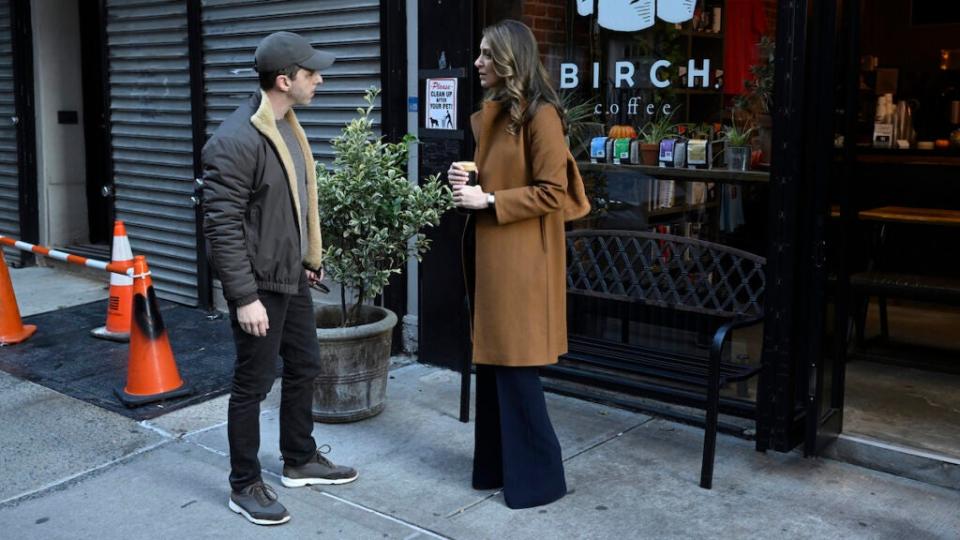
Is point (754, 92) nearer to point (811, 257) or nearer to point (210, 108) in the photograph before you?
point (811, 257)

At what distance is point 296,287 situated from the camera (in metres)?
4.17

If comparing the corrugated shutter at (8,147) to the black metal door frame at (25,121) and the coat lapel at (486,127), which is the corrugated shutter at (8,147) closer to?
the black metal door frame at (25,121)

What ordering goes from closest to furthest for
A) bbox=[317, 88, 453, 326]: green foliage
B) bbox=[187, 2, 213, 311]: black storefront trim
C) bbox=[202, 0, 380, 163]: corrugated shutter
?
bbox=[317, 88, 453, 326]: green foliage < bbox=[202, 0, 380, 163]: corrugated shutter < bbox=[187, 2, 213, 311]: black storefront trim

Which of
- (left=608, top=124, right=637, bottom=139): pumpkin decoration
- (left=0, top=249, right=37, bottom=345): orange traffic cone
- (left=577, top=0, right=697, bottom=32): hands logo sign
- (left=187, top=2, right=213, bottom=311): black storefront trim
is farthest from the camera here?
(left=187, top=2, right=213, bottom=311): black storefront trim

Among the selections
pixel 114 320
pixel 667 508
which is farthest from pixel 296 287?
pixel 114 320

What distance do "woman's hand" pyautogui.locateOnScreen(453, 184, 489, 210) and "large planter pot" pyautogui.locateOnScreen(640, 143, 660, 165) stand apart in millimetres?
1855

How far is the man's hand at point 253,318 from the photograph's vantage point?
397 cm

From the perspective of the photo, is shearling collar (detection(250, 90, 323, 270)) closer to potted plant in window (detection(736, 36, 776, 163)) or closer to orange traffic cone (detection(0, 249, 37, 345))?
potted plant in window (detection(736, 36, 776, 163))

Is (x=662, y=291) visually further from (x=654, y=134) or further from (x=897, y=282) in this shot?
(x=897, y=282)

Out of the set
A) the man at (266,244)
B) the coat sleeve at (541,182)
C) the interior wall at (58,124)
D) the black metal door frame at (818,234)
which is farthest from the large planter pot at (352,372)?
the interior wall at (58,124)

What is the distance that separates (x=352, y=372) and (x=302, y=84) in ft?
5.61

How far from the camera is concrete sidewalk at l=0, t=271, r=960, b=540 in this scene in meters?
4.14

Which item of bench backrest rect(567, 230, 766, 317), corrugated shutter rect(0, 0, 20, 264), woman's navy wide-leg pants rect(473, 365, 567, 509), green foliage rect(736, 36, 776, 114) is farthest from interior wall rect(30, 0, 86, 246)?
green foliage rect(736, 36, 776, 114)

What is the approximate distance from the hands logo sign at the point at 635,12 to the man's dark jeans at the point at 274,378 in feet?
7.66
